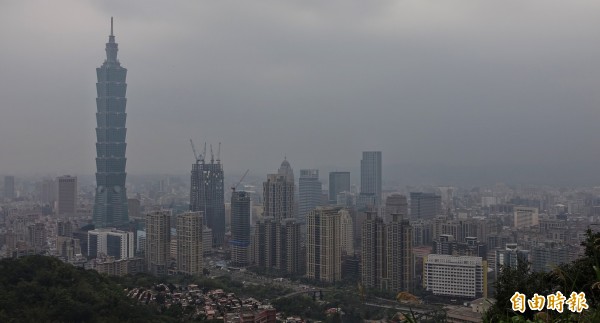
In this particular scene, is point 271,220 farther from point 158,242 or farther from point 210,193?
point 210,193

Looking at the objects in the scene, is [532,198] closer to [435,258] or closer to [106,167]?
[435,258]

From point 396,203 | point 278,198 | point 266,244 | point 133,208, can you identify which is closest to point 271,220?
point 266,244

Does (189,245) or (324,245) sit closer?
(324,245)

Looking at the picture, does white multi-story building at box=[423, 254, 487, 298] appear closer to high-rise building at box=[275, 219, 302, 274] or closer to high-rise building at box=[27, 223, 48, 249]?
high-rise building at box=[275, 219, 302, 274]

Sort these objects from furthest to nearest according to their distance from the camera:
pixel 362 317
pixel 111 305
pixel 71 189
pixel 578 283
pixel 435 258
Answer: pixel 71 189
pixel 435 258
pixel 362 317
pixel 111 305
pixel 578 283

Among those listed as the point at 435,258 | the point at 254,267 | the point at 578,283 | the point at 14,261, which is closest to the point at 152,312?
the point at 14,261
